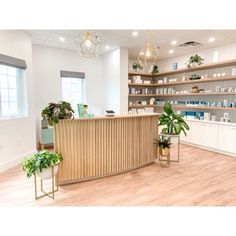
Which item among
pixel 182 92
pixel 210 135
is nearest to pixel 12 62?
pixel 182 92

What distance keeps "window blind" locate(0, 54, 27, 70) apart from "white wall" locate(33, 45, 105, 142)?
122 centimetres

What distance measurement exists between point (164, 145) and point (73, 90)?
3597 mm

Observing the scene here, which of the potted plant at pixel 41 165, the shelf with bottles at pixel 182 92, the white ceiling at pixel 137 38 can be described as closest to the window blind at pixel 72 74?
the white ceiling at pixel 137 38

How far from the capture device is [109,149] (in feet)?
11.8

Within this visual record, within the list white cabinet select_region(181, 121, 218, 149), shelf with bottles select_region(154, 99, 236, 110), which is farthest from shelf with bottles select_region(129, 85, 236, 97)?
white cabinet select_region(181, 121, 218, 149)

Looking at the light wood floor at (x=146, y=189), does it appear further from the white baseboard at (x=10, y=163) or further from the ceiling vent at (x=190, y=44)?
the ceiling vent at (x=190, y=44)

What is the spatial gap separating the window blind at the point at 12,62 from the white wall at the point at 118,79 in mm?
2570

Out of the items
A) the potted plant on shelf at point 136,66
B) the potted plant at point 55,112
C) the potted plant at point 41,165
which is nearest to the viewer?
the potted plant at point 41,165

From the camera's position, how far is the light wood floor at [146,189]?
2.71 metres

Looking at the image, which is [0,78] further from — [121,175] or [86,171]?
[121,175]

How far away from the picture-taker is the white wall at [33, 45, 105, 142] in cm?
561

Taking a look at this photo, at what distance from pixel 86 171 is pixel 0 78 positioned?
8.66ft
